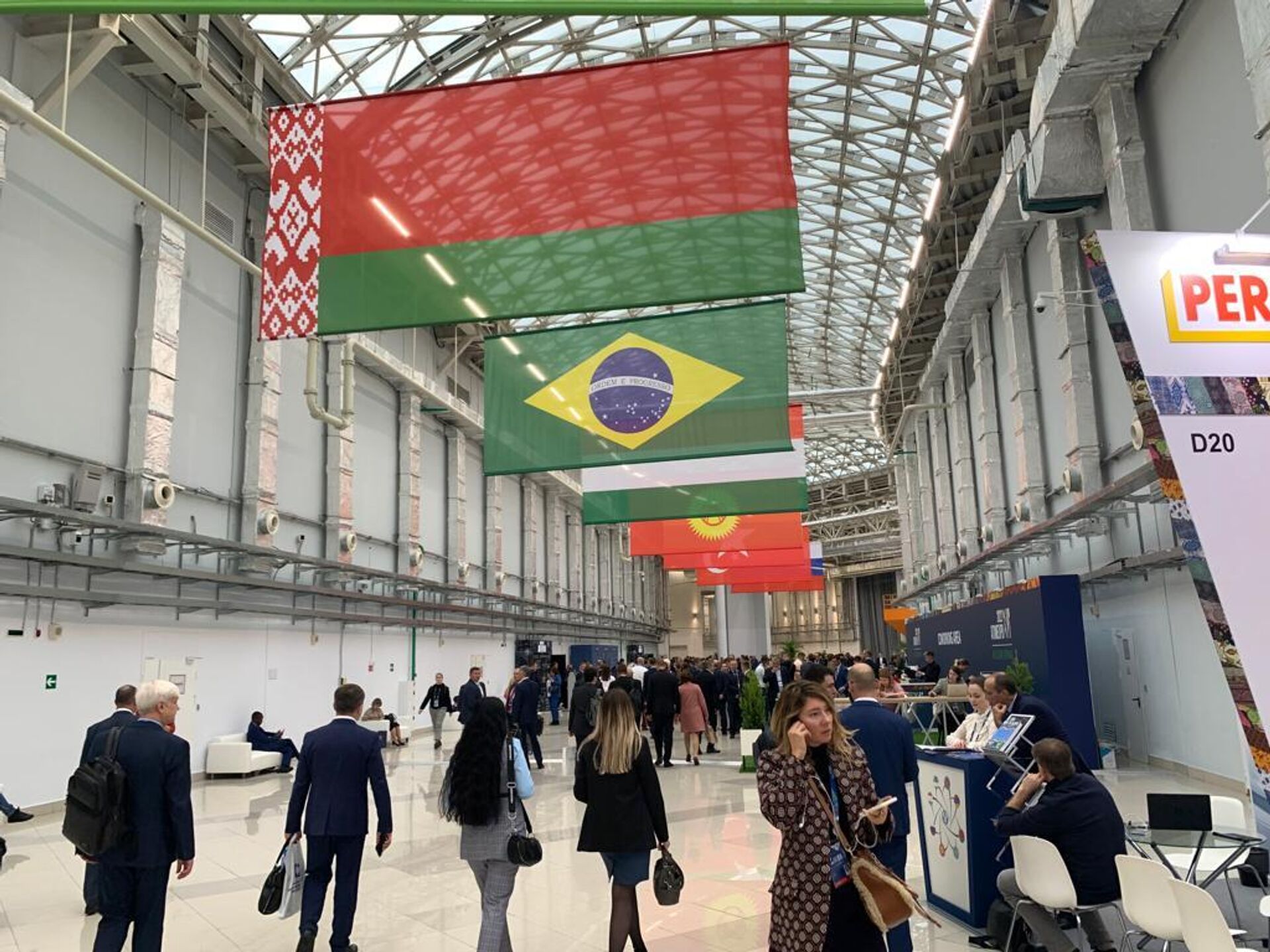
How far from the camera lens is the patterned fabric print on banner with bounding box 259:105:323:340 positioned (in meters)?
6.44

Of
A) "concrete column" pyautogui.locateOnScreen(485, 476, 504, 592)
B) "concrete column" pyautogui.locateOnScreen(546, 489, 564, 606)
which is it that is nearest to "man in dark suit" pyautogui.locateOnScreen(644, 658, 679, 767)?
"concrete column" pyautogui.locateOnScreen(485, 476, 504, 592)

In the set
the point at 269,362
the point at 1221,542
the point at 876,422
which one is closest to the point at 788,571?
the point at 876,422

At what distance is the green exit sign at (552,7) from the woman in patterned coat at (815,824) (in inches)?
97.0

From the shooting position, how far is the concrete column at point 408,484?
22688 mm

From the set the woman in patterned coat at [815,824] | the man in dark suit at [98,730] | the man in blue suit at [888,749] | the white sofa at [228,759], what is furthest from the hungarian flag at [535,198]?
the white sofa at [228,759]

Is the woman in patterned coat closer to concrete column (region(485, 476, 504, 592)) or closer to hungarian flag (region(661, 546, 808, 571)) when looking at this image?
hungarian flag (region(661, 546, 808, 571))

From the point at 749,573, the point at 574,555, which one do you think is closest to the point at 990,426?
the point at 749,573

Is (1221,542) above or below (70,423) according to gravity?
below

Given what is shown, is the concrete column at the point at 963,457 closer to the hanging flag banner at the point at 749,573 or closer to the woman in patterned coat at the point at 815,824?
the hanging flag banner at the point at 749,573

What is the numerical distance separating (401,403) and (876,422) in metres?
18.9

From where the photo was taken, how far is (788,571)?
27812mm

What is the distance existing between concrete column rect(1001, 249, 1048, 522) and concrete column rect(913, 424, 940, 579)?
11.9 meters

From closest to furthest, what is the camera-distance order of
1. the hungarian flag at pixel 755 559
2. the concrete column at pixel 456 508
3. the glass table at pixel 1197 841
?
the glass table at pixel 1197 841 → the hungarian flag at pixel 755 559 → the concrete column at pixel 456 508

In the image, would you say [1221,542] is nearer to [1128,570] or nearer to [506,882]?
[506,882]
